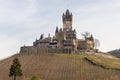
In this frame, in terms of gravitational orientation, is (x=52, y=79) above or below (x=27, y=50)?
below

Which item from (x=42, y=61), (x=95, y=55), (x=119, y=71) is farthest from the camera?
(x=95, y=55)

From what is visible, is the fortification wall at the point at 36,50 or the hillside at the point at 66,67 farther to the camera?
the fortification wall at the point at 36,50

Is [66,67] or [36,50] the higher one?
[36,50]

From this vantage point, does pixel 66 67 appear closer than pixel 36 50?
Yes

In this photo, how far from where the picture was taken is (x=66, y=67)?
160875 millimetres

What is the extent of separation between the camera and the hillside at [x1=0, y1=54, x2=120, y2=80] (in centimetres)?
14788

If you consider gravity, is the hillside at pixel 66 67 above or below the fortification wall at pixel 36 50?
below

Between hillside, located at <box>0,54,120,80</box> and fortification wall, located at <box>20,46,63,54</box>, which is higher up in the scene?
fortification wall, located at <box>20,46,63,54</box>

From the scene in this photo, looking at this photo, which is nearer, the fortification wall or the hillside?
the hillside

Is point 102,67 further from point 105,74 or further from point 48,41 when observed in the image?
point 48,41

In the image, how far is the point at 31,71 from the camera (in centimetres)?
15600

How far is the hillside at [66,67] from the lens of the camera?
485 feet

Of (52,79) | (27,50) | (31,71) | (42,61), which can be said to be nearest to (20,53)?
(27,50)

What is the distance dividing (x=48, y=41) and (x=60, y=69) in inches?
1673
